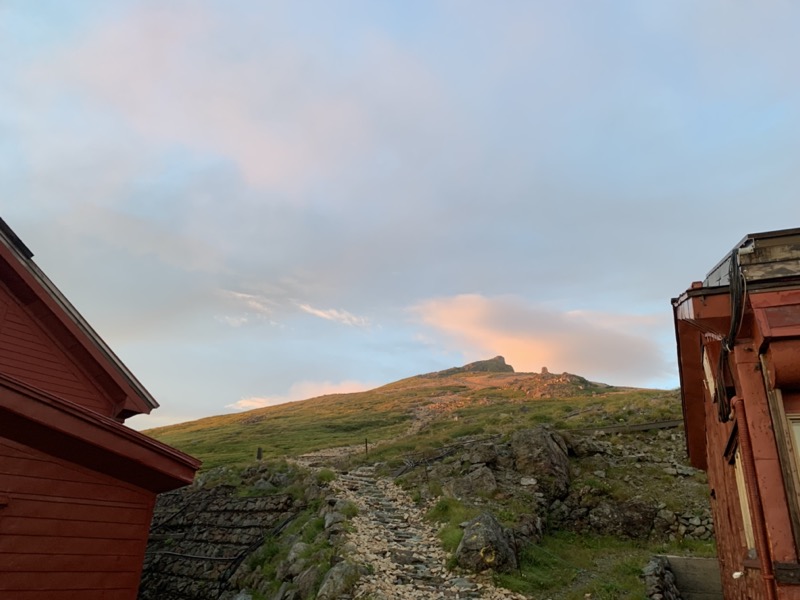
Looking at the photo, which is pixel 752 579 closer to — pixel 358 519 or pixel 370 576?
pixel 370 576

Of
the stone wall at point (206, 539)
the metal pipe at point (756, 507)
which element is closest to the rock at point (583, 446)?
the stone wall at point (206, 539)

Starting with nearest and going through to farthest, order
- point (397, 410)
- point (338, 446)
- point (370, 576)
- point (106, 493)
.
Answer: point (106, 493) < point (370, 576) < point (338, 446) < point (397, 410)

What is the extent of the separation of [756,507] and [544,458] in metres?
16.6

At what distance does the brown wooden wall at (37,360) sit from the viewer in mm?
11930

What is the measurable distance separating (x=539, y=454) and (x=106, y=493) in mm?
19002

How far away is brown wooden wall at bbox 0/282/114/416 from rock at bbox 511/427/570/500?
16.5m

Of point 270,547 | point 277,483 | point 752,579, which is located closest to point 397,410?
point 277,483

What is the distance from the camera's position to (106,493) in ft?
23.7

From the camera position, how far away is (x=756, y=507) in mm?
6477

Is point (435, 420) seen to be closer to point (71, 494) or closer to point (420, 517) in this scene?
point (420, 517)

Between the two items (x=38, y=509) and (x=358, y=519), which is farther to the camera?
(x=358, y=519)

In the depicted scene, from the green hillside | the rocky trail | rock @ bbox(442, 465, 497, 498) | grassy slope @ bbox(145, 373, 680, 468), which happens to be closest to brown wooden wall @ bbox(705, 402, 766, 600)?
the rocky trail

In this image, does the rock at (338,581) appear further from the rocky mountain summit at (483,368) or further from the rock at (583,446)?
the rocky mountain summit at (483,368)

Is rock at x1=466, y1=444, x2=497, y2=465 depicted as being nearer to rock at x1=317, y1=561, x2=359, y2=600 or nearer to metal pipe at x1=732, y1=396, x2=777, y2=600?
rock at x1=317, y1=561, x2=359, y2=600
